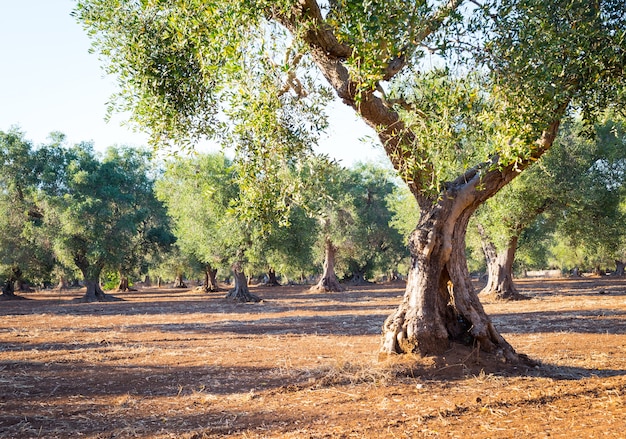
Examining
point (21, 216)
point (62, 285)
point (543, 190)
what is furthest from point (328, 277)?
point (62, 285)

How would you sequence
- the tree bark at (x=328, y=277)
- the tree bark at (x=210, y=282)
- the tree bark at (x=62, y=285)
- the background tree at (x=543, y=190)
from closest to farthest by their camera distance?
the background tree at (x=543, y=190) < the tree bark at (x=328, y=277) < the tree bark at (x=210, y=282) < the tree bark at (x=62, y=285)

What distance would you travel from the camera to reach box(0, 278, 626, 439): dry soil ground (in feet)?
20.8

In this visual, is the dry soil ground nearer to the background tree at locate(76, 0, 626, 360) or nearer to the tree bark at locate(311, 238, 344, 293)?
the background tree at locate(76, 0, 626, 360)

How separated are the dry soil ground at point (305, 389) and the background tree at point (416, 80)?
1.24 m

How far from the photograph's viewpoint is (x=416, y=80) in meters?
8.52

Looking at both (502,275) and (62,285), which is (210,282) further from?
(502,275)

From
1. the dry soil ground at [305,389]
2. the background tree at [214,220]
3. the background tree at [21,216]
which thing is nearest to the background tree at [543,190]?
the dry soil ground at [305,389]

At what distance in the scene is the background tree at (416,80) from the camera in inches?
273

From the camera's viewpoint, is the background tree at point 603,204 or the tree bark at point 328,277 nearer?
the background tree at point 603,204

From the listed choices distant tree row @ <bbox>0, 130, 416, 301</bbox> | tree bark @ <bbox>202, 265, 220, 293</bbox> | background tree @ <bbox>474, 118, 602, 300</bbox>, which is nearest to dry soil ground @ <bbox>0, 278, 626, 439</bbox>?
background tree @ <bbox>474, 118, 602, 300</bbox>

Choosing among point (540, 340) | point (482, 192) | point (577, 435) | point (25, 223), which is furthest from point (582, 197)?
point (25, 223)

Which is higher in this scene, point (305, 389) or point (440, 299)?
point (440, 299)

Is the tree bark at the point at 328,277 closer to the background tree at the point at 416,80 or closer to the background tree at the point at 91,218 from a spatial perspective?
the background tree at the point at 91,218

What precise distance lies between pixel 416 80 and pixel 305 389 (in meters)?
5.77
